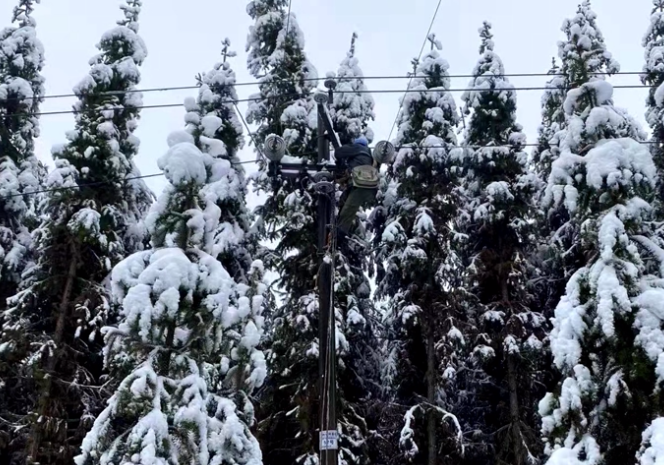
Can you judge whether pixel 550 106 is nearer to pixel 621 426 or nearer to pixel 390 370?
pixel 390 370

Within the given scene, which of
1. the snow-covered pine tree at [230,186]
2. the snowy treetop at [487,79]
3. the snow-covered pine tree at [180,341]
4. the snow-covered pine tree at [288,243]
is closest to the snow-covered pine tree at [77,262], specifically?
the snow-covered pine tree at [230,186]

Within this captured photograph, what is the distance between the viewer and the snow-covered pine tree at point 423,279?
13.8 metres

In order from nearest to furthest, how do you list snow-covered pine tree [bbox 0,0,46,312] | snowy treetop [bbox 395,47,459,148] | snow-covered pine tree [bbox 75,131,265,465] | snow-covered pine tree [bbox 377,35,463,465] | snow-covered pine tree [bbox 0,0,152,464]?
snow-covered pine tree [bbox 75,131,265,465] → snow-covered pine tree [bbox 0,0,152,464] → snow-covered pine tree [bbox 377,35,463,465] → snow-covered pine tree [bbox 0,0,46,312] → snowy treetop [bbox 395,47,459,148]

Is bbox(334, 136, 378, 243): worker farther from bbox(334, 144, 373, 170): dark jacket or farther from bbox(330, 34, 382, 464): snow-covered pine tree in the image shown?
bbox(330, 34, 382, 464): snow-covered pine tree

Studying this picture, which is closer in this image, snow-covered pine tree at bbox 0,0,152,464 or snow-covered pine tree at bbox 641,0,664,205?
snow-covered pine tree at bbox 0,0,152,464

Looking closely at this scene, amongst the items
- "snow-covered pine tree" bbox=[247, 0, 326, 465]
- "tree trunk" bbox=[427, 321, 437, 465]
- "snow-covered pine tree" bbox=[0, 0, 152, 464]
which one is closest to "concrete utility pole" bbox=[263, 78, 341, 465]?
"snow-covered pine tree" bbox=[247, 0, 326, 465]

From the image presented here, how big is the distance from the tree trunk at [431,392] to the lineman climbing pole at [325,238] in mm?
7282

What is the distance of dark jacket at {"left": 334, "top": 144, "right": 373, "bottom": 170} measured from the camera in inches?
282

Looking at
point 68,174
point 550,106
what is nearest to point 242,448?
point 68,174

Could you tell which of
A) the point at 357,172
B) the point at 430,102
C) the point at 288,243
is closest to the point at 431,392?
the point at 288,243

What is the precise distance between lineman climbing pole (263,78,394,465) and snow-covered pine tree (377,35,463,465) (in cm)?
675

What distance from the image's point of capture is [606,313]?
24.5 feet

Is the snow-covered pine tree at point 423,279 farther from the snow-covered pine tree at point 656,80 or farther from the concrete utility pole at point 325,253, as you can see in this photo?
the concrete utility pole at point 325,253

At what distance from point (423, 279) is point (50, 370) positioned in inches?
327
